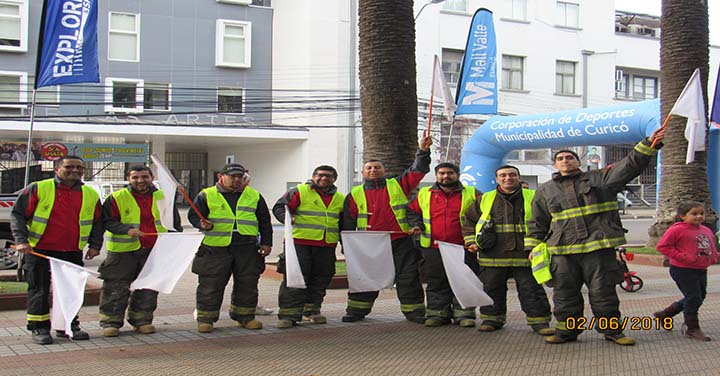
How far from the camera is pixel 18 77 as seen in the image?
3403cm

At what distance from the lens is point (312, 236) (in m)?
8.88

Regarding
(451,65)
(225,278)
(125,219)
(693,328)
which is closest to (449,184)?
(225,278)

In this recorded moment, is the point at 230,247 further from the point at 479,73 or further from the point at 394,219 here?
the point at 479,73

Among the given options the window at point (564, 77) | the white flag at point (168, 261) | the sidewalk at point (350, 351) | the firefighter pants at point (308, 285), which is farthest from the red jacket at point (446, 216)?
the window at point (564, 77)

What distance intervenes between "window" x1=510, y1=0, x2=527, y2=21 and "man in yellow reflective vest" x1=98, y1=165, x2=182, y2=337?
3682 centimetres

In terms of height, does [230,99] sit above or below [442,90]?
above

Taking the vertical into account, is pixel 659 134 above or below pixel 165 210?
above

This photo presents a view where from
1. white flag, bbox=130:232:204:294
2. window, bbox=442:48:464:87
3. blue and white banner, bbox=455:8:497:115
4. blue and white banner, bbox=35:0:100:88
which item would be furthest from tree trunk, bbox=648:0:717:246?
window, bbox=442:48:464:87

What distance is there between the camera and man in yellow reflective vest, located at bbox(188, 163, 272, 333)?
8.49 meters

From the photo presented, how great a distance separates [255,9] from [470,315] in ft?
105

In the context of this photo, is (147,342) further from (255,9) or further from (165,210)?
(255,9)

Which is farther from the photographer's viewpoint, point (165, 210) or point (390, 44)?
point (390, 44)

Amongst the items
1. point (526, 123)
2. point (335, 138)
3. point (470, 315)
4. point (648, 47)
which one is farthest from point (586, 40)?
point (470, 315)
